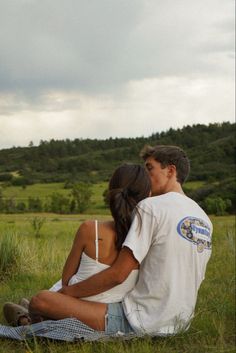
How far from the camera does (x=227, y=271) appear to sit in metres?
7.41

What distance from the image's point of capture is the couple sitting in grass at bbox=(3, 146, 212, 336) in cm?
344

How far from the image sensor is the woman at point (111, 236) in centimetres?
347

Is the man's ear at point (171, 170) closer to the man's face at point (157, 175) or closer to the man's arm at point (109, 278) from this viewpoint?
the man's face at point (157, 175)

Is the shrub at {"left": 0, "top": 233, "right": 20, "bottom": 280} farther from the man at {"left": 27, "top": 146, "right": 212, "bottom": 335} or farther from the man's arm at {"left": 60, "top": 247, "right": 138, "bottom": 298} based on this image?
→ the man's arm at {"left": 60, "top": 247, "right": 138, "bottom": 298}

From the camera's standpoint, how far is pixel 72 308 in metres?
3.52

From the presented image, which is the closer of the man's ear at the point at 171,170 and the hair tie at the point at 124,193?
the hair tie at the point at 124,193

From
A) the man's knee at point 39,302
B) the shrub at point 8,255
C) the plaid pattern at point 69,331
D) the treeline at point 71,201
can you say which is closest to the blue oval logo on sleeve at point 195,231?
the plaid pattern at point 69,331

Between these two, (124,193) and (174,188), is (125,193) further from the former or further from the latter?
(174,188)

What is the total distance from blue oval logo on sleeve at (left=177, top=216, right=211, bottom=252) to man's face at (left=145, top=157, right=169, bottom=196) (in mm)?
365

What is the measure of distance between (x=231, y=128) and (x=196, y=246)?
7773 cm

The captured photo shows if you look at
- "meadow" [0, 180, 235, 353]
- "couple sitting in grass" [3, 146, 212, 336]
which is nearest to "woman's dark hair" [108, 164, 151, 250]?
"couple sitting in grass" [3, 146, 212, 336]

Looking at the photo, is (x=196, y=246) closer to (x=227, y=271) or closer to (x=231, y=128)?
(x=227, y=271)

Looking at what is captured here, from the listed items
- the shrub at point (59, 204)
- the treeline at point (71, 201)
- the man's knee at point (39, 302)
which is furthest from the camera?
the shrub at point (59, 204)

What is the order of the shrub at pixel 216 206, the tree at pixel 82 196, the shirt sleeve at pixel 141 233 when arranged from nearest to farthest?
the shirt sleeve at pixel 141 233 < the shrub at pixel 216 206 < the tree at pixel 82 196
